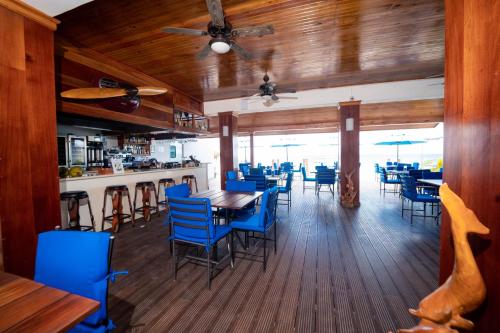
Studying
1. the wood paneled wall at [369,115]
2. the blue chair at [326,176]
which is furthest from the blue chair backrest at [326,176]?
the wood paneled wall at [369,115]

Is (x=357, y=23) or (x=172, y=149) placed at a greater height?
(x=357, y=23)

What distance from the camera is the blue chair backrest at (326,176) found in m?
5.95

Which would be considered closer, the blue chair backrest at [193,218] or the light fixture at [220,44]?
the blue chair backrest at [193,218]

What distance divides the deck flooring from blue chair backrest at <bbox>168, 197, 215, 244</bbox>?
52 cm

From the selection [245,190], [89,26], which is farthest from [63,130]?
[245,190]

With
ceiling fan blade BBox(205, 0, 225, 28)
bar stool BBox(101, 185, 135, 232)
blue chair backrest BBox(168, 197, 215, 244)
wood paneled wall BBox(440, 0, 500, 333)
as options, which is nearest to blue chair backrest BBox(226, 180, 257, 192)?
blue chair backrest BBox(168, 197, 215, 244)

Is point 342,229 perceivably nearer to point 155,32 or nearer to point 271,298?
point 271,298

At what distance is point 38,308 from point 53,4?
2.57 meters

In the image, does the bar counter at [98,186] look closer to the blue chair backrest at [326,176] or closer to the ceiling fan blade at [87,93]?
the ceiling fan blade at [87,93]

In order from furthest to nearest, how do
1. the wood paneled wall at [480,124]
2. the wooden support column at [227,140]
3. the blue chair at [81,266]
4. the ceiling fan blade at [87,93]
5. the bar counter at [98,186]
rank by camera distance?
the wooden support column at [227,140]
the bar counter at [98,186]
the ceiling fan blade at [87,93]
the blue chair at [81,266]
the wood paneled wall at [480,124]

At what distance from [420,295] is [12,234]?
370 cm

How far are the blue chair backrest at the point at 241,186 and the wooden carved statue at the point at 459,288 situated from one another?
2.80 m

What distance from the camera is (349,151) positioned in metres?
5.38

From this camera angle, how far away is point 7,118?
1805 millimetres
